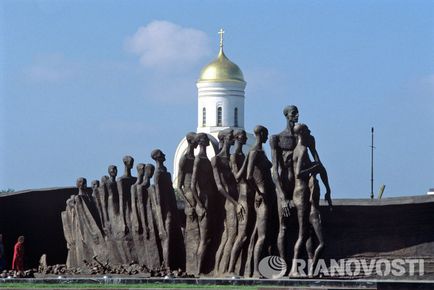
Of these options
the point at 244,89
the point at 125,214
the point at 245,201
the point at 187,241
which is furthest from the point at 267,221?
the point at 244,89

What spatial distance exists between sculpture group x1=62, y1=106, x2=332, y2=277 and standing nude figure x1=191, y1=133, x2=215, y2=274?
0.05ft

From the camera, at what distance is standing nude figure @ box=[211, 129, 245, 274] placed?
77.4 feet

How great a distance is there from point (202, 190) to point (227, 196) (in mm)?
650

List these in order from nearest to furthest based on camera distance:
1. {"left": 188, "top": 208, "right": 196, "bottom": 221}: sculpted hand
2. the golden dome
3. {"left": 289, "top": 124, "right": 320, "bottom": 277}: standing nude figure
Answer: {"left": 289, "top": 124, "right": 320, "bottom": 277}: standing nude figure < {"left": 188, "top": 208, "right": 196, "bottom": 221}: sculpted hand < the golden dome

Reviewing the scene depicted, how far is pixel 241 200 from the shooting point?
23312 millimetres

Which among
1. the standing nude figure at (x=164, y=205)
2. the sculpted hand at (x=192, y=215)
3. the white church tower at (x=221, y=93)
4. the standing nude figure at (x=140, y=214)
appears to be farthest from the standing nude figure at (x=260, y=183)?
the white church tower at (x=221, y=93)

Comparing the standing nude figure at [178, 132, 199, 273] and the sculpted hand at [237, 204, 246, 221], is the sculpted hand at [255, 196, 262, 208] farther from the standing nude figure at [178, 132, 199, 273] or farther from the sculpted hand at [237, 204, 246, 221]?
the standing nude figure at [178, 132, 199, 273]

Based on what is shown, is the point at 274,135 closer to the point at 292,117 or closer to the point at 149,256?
the point at 292,117

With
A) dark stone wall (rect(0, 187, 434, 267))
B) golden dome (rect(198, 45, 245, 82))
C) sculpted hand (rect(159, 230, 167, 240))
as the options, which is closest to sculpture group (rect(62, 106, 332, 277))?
sculpted hand (rect(159, 230, 167, 240))

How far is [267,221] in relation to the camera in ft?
74.8

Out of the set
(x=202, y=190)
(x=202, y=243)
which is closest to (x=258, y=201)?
(x=202, y=190)

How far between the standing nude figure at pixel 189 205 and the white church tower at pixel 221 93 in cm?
7617

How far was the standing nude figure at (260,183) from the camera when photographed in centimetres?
2281

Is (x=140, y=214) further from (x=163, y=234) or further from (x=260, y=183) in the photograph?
(x=260, y=183)
